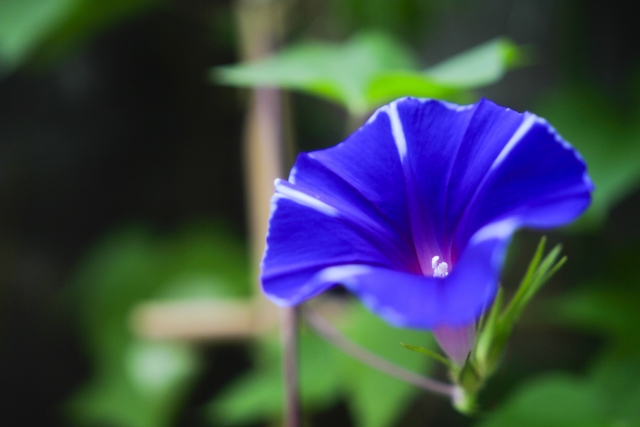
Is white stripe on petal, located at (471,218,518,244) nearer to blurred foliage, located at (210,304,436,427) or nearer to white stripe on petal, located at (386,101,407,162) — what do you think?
white stripe on petal, located at (386,101,407,162)

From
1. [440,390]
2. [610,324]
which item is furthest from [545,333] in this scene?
[440,390]

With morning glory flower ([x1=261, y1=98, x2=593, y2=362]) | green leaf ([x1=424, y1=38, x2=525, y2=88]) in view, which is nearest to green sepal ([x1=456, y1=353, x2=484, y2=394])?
morning glory flower ([x1=261, y1=98, x2=593, y2=362])

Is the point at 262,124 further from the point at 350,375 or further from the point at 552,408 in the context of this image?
the point at 552,408

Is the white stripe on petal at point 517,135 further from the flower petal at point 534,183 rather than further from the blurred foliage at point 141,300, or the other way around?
the blurred foliage at point 141,300

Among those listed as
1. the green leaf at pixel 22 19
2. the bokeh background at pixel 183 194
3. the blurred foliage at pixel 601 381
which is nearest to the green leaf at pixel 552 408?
the blurred foliage at pixel 601 381

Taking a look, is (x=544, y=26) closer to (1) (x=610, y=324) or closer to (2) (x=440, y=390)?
(1) (x=610, y=324)
